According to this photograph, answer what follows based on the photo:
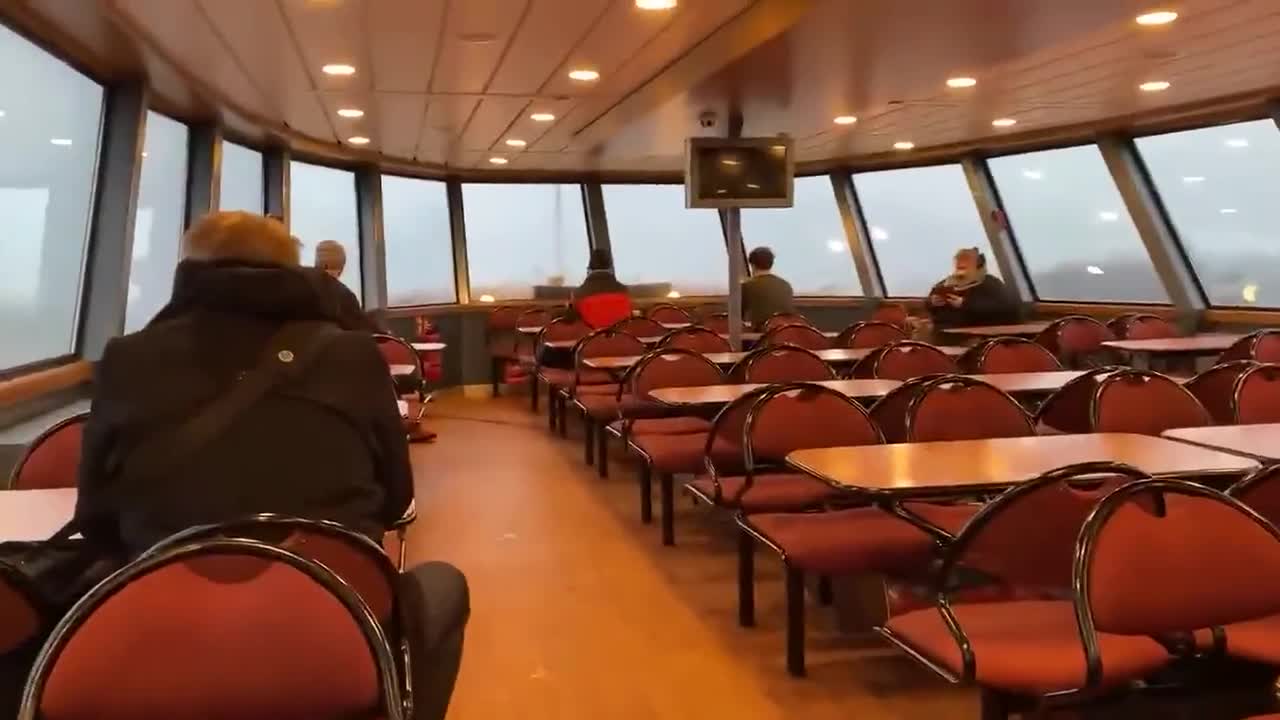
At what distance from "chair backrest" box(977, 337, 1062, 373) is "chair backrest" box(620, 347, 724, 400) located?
4.38 ft

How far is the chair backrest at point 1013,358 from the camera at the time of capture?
18.9 feet

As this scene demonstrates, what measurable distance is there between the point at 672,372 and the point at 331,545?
391cm

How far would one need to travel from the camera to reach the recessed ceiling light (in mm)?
5410

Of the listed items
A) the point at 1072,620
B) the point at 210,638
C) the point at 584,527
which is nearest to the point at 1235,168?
the point at 584,527

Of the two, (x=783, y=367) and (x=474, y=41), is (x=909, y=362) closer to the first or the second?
(x=783, y=367)

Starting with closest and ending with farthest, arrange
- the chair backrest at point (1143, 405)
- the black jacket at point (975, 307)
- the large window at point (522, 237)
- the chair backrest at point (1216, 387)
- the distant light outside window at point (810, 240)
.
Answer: the chair backrest at point (1143, 405), the chair backrest at point (1216, 387), the black jacket at point (975, 307), the large window at point (522, 237), the distant light outside window at point (810, 240)

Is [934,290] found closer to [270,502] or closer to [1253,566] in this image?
[1253,566]

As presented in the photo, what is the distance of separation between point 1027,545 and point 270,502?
161cm

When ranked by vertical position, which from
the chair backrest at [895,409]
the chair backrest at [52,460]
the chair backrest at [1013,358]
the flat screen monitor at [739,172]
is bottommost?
the chair backrest at [895,409]

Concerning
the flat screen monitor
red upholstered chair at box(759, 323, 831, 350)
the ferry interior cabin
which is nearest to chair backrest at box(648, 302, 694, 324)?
the ferry interior cabin

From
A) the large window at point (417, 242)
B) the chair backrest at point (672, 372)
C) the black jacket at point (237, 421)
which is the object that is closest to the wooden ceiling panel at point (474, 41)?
the chair backrest at point (672, 372)

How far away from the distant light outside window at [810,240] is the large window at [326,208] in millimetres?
4540

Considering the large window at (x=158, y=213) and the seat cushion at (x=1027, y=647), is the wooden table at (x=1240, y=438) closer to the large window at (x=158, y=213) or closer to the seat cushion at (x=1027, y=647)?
the seat cushion at (x=1027, y=647)

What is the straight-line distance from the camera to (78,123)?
19.9 ft
